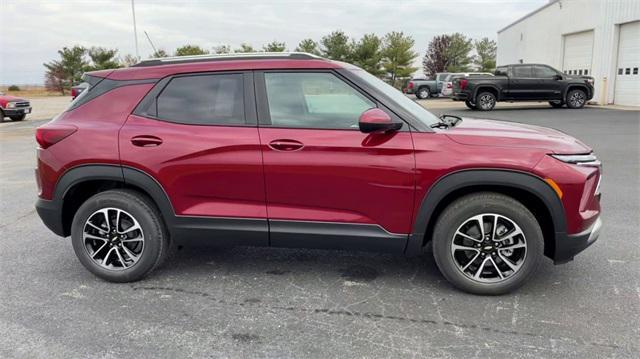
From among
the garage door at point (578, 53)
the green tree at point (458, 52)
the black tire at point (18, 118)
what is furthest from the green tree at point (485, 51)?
the black tire at point (18, 118)

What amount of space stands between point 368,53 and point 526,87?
1105 inches

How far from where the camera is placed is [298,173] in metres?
3.54

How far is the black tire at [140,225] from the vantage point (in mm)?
3807

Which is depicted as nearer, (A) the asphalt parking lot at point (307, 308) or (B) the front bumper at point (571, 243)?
(A) the asphalt parking lot at point (307, 308)

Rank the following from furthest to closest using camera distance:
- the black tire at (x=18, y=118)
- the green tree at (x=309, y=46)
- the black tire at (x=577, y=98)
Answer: the green tree at (x=309, y=46) < the black tire at (x=18, y=118) < the black tire at (x=577, y=98)

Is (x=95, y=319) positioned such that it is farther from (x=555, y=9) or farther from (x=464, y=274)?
(x=555, y=9)

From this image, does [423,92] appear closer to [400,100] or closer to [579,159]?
[400,100]

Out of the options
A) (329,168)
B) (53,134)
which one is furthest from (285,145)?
(53,134)

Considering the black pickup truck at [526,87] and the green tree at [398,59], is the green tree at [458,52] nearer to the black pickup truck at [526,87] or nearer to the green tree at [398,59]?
the green tree at [398,59]

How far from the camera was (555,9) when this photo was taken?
85.6ft

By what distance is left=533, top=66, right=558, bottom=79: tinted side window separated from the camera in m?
19.8

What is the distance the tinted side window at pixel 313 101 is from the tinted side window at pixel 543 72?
18.5 metres

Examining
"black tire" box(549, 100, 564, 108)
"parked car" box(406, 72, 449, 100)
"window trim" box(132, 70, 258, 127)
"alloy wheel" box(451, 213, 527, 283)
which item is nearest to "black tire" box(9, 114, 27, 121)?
"window trim" box(132, 70, 258, 127)

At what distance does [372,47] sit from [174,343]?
150ft
